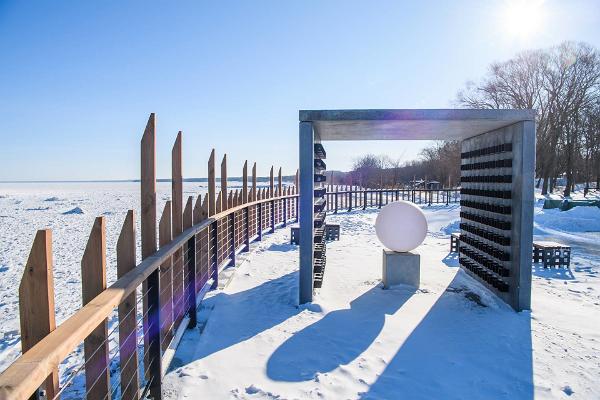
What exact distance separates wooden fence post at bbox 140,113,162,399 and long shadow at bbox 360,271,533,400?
1.63 m

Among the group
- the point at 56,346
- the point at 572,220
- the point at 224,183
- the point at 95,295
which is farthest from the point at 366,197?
the point at 56,346

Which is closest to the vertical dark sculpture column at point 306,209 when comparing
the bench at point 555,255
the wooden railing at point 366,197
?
the bench at point 555,255

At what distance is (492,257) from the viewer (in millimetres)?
6137

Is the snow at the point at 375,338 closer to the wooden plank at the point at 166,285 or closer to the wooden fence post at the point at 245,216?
the wooden plank at the point at 166,285

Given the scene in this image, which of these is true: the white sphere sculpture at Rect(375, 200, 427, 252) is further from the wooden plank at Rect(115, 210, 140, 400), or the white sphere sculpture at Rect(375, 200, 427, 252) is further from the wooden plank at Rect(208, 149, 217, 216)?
the wooden plank at Rect(115, 210, 140, 400)

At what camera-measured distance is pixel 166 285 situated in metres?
3.75

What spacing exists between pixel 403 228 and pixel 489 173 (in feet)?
5.33

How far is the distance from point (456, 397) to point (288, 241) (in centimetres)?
749

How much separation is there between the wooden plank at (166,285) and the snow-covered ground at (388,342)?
0.26 metres

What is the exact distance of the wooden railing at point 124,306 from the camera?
1466 millimetres

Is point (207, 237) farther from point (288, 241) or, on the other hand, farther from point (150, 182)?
point (288, 241)

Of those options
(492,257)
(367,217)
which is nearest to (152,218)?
(492,257)

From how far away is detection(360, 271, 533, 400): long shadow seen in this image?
3.31 m

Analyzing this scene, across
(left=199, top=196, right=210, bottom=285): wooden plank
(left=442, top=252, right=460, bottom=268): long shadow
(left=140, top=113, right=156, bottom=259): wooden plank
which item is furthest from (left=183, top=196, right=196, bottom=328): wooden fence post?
(left=442, top=252, right=460, bottom=268): long shadow
